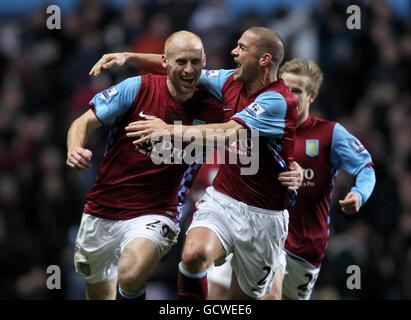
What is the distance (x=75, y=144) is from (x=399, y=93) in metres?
6.23

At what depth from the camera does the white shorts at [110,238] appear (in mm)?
8180

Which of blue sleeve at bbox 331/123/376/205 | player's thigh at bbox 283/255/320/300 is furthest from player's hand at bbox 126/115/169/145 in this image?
player's thigh at bbox 283/255/320/300

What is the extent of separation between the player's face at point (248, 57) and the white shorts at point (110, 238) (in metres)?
1.24

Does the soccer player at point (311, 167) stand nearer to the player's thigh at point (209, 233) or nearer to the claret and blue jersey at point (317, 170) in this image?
the claret and blue jersey at point (317, 170)

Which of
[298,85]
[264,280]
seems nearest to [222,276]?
[264,280]

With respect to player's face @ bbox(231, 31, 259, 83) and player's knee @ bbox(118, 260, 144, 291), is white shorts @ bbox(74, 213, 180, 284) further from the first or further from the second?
player's face @ bbox(231, 31, 259, 83)

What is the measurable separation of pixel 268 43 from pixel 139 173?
4.46ft

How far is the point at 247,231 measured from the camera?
8.11m

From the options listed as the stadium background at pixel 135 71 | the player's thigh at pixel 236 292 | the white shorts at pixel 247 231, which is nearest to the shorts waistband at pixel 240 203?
the white shorts at pixel 247 231

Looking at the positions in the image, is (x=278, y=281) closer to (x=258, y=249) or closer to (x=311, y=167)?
(x=258, y=249)

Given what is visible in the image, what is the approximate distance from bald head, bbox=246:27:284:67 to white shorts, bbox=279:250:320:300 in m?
1.78

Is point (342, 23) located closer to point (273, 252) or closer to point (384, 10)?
point (384, 10)

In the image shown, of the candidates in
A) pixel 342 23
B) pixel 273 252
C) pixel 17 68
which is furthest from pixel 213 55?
pixel 273 252

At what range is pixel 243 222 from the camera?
8.10 m
